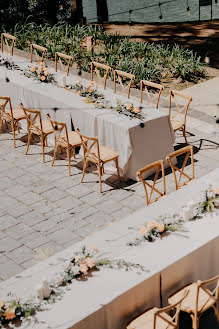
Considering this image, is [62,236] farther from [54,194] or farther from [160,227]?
[160,227]

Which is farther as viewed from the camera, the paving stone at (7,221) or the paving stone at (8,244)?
the paving stone at (7,221)

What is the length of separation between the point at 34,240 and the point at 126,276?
2.36 m

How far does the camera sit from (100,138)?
8922 mm

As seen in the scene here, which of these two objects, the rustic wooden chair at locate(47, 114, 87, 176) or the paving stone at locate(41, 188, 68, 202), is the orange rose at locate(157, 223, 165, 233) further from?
the rustic wooden chair at locate(47, 114, 87, 176)

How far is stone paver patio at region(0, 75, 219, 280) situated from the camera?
7391 millimetres

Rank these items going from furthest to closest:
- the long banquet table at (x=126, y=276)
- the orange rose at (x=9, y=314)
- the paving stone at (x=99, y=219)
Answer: the paving stone at (x=99, y=219), the long banquet table at (x=126, y=276), the orange rose at (x=9, y=314)

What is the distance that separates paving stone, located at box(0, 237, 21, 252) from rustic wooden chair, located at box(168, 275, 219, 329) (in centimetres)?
256

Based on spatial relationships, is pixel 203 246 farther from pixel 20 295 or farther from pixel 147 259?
pixel 20 295

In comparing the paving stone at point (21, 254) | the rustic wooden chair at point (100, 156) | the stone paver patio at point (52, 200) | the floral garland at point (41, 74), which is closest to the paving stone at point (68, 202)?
the stone paver patio at point (52, 200)

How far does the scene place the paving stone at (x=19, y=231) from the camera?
7605 mm

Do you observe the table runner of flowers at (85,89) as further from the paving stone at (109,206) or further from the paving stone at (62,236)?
the paving stone at (62,236)

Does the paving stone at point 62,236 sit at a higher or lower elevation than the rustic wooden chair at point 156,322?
lower

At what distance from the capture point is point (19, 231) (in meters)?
7.68

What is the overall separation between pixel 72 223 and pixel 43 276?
234 centimetres
